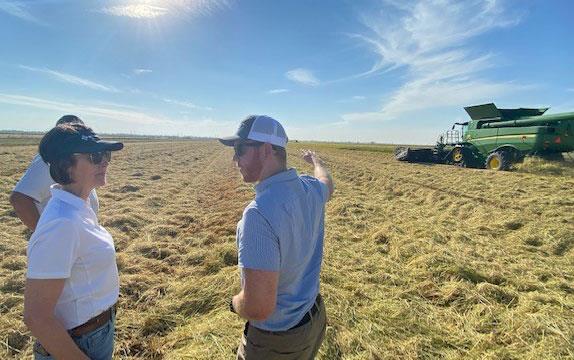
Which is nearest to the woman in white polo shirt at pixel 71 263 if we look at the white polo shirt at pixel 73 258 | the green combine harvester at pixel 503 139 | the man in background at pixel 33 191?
the white polo shirt at pixel 73 258

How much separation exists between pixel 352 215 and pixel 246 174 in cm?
742

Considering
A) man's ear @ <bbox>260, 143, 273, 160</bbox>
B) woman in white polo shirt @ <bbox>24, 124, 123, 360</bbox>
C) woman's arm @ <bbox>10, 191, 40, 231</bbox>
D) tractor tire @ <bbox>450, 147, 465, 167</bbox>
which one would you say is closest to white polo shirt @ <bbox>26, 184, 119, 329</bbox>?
woman in white polo shirt @ <bbox>24, 124, 123, 360</bbox>

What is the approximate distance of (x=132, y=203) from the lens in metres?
10.8

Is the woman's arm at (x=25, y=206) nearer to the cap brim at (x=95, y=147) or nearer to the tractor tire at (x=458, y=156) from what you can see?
the cap brim at (x=95, y=147)

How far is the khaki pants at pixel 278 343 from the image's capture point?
206 centimetres

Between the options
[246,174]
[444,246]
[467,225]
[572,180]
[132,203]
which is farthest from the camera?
[572,180]

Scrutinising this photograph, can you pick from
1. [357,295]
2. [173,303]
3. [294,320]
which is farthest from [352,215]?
[294,320]

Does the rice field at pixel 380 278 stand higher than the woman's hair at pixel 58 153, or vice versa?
the woman's hair at pixel 58 153

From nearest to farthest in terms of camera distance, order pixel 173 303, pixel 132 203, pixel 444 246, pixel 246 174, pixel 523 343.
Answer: pixel 246 174 → pixel 523 343 → pixel 173 303 → pixel 444 246 → pixel 132 203

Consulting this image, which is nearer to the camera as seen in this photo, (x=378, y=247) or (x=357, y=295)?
(x=357, y=295)

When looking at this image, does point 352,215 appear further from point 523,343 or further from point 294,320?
point 294,320

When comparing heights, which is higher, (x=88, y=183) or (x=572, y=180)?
(x=88, y=183)

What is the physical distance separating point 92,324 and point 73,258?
1.63ft

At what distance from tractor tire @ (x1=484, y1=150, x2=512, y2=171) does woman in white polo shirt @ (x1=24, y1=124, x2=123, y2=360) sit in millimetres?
19256
